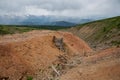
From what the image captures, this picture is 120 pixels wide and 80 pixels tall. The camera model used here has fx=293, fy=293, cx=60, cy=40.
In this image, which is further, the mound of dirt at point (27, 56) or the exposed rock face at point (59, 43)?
the exposed rock face at point (59, 43)

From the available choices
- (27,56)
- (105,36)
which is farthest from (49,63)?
(105,36)

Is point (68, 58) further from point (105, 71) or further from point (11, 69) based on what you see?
point (105, 71)

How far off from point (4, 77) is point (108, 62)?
11.3 meters

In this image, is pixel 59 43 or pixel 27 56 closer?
pixel 27 56

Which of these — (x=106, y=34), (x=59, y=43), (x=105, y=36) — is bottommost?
(x=105, y=36)

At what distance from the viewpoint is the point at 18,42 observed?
38.6 metres

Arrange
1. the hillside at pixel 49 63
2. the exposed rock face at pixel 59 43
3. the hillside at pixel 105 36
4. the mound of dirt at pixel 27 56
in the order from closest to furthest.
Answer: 1. the hillside at pixel 49 63
2. the mound of dirt at pixel 27 56
3. the exposed rock face at pixel 59 43
4. the hillside at pixel 105 36

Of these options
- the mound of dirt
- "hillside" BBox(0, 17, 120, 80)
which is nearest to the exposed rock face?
"hillside" BBox(0, 17, 120, 80)

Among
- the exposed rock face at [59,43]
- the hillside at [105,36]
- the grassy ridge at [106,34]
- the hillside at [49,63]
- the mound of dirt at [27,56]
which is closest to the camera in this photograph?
the hillside at [49,63]

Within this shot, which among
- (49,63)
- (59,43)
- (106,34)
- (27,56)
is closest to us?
(27,56)

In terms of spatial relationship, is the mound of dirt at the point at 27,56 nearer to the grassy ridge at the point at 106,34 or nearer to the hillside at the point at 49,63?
the hillside at the point at 49,63

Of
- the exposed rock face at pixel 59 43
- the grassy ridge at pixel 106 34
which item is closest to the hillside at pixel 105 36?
the grassy ridge at pixel 106 34

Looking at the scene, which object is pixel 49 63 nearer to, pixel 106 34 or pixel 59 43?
pixel 59 43

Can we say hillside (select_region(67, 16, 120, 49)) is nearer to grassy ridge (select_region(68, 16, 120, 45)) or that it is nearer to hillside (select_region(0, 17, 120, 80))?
grassy ridge (select_region(68, 16, 120, 45))
